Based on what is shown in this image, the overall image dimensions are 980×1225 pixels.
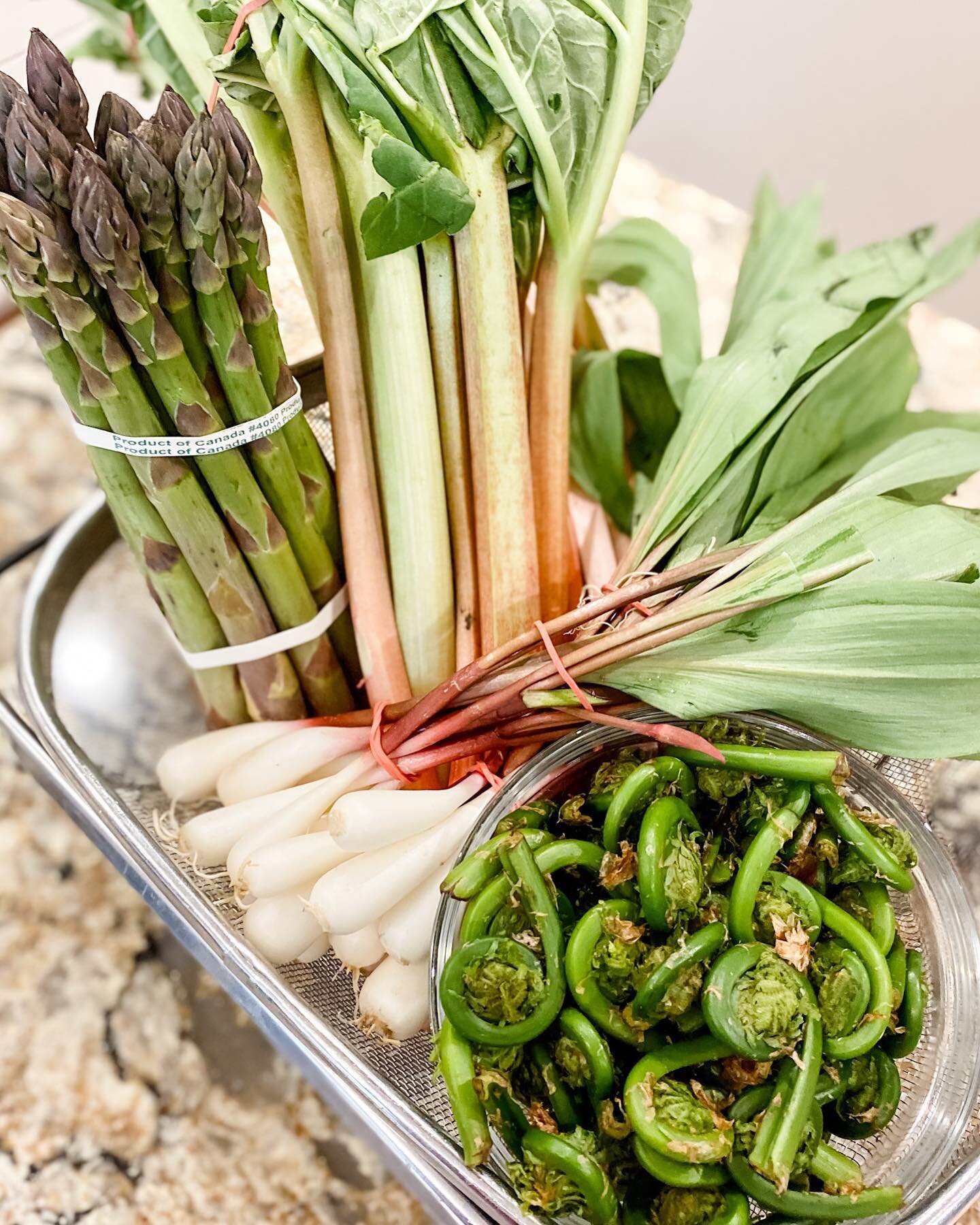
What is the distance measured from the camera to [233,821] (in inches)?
27.7

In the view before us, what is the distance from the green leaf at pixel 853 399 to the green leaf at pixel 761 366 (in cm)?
4

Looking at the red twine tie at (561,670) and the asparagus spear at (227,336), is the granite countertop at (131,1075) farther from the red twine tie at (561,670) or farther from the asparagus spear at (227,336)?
the red twine tie at (561,670)

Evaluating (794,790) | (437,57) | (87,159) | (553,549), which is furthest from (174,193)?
(794,790)

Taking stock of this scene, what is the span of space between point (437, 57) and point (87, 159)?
25cm

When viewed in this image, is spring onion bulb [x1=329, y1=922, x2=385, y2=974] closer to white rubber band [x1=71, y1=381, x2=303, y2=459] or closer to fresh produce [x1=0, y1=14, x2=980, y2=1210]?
fresh produce [x1=0, y1=14, x2=980, y2=1210]

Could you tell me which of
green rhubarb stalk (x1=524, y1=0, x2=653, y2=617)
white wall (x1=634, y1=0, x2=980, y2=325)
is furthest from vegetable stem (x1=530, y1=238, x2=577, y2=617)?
white wall (x1=634, y1=0, x2=980, y2=325)

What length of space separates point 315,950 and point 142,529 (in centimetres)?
32

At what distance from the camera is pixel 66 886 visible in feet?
2.67

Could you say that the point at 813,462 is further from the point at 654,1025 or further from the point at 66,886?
the point at 66,886

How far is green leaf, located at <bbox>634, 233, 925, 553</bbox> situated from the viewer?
2.36 ft

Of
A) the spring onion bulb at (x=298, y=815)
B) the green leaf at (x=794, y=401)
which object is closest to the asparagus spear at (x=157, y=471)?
the spring onion bulb at (x=298, y=815)

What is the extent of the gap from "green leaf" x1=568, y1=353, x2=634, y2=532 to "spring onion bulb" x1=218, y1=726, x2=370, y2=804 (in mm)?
305

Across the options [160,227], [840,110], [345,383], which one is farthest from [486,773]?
[840,110]

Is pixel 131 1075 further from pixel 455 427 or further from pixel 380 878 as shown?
pixel 455 427
